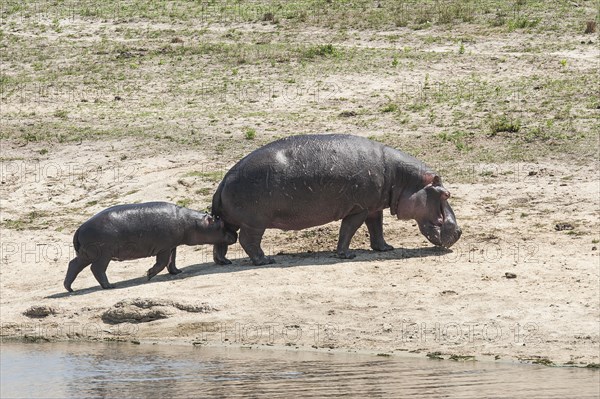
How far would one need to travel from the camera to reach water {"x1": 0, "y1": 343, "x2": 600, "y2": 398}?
12078 millimetres

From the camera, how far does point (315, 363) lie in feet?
44.0

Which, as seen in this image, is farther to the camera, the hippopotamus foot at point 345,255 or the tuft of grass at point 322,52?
the tuft of grass at point 322,52

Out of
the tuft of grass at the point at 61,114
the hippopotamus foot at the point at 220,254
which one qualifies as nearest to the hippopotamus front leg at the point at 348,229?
the hippopotamus foot at the point at 220,254

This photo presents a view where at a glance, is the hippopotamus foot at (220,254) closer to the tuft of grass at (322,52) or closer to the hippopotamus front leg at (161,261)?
the hippopotamus front leg at (161,261)

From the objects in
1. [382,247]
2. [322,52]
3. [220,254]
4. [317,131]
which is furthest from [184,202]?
[322,52]

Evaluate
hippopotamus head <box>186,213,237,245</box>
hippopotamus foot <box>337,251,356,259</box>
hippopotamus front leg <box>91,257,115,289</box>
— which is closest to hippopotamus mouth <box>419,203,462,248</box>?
hippopotamus foot <box>337,251,356,259</box>

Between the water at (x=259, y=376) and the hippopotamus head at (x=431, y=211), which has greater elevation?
the hippopotamus head at (x=431, y=211)

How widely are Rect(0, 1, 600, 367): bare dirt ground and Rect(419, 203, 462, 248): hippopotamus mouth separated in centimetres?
17

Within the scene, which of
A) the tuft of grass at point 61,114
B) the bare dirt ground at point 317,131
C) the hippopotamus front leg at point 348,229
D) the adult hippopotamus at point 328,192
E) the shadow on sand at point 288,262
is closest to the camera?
the bare dirt ground at point 317,131

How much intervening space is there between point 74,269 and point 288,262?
2690mm

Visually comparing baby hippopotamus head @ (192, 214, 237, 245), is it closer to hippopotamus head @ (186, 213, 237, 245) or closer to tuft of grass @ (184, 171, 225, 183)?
hippopotamus head @ (186, 213, 237, 245)

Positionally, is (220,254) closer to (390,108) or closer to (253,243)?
(253,243)

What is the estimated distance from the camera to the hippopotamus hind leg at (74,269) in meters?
16.5

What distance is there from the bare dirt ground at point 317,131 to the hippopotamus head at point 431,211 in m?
0.23
